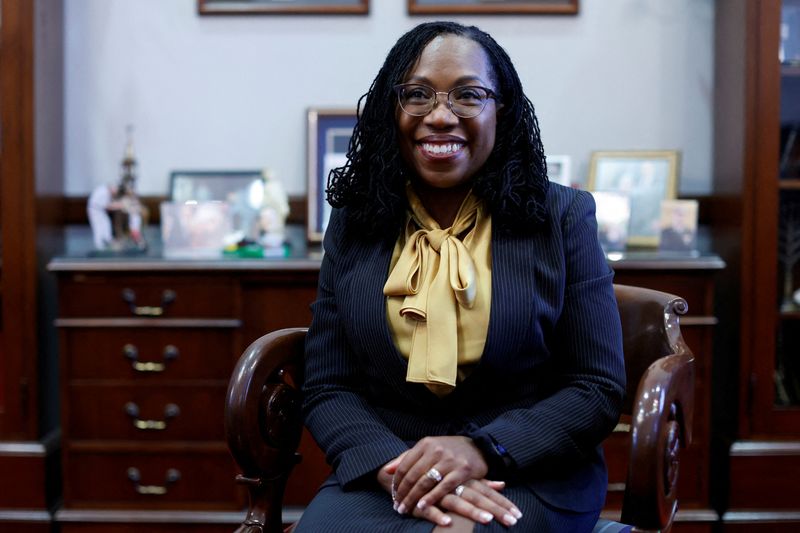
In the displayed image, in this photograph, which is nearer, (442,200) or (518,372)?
(518,372)

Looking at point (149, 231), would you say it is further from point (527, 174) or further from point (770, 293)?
point (770, 293)

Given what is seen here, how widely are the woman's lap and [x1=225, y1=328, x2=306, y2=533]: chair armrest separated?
9 cm

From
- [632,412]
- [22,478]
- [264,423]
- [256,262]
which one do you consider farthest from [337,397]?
[22,478]

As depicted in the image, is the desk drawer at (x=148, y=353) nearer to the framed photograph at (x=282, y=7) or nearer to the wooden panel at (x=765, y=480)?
the framed photograph at (x=282, y=7)

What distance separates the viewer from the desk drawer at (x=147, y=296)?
8.67 feet

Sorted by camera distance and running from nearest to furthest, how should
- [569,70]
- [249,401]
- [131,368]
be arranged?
[249,401]
[131,368]
[569,70]

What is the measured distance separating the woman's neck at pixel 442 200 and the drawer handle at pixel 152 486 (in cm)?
149

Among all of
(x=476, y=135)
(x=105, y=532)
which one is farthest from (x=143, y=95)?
(x=476, y=135)

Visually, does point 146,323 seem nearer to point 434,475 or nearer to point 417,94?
point 417,94

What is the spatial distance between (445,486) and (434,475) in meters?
0.02

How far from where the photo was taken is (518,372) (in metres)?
1.51

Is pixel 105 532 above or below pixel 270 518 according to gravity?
below

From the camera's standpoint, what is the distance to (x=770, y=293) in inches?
106

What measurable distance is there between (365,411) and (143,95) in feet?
6.55
